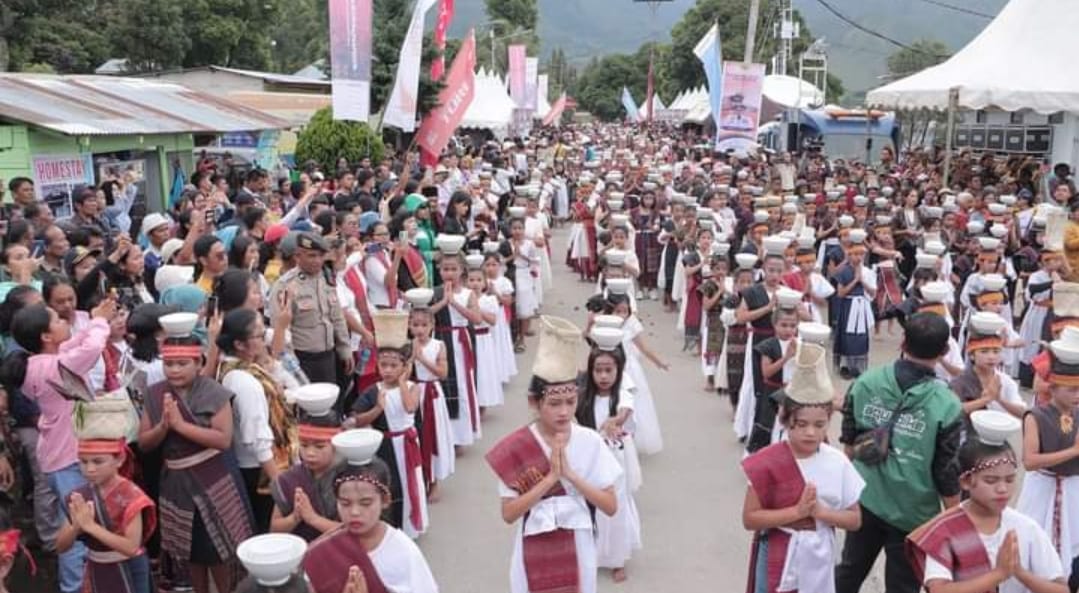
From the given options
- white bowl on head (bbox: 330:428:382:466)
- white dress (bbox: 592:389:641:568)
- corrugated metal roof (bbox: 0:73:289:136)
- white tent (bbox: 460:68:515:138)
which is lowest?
white dress (bbox: 592:389:641:568)

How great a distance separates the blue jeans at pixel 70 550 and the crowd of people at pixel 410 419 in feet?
0.03

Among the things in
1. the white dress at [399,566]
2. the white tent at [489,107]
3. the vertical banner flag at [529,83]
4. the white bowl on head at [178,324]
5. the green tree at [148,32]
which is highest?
the green tree at [148,32]

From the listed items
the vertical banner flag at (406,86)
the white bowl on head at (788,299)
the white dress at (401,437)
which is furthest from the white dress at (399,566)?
the vertical banner flag at (406,86)

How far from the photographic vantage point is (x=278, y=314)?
565 cm

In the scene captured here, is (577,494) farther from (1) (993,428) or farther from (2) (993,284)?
(2) (993,284)

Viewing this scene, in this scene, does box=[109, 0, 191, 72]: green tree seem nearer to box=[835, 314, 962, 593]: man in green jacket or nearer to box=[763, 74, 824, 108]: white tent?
box=[763, 74, 824, 108]: white tent

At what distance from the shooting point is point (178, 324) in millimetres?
4129

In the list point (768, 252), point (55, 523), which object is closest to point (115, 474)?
point (55, 523)

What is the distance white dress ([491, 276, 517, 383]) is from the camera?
8.77m

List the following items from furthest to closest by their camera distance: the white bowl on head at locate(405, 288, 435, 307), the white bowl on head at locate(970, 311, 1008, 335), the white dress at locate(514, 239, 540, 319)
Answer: the white dress at locate(514, 239, 540, 319) → the white bowl on head at locate(405, 288, 435, 307) → the white bowl on head at locate(970, 311, 1008, 335)

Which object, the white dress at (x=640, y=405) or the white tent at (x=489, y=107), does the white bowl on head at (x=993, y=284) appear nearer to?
the white dress at (x=640, y=405)

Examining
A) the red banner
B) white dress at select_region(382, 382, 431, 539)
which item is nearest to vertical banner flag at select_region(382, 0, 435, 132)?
the red banner

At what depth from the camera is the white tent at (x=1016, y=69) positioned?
1264 cm

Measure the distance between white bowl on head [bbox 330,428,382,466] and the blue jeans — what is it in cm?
162
